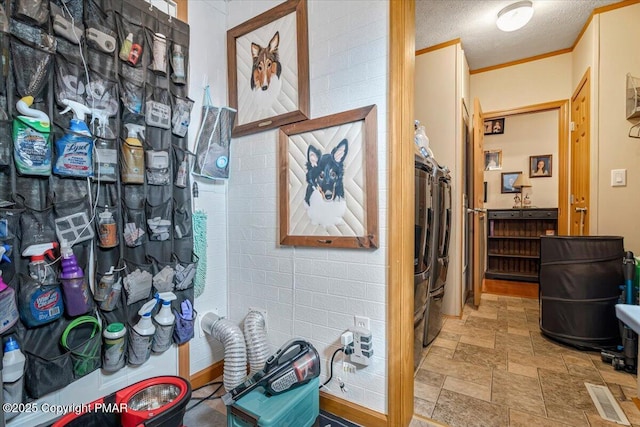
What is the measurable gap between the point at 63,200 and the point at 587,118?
13.1 feet

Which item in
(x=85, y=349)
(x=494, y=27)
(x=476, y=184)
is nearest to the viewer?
(x=85, y=349)

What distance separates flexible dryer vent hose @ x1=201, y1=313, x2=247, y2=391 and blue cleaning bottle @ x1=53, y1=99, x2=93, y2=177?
41.2 inches

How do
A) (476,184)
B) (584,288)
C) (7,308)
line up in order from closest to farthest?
(7,308) < (584,288) < (476,184)

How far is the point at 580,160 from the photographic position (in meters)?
3.06

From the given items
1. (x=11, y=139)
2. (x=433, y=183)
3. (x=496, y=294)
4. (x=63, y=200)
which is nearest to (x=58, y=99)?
(x=11, y=139)

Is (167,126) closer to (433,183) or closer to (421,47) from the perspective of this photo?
(433,183)

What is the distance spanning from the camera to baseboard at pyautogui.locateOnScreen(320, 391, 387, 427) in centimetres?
142

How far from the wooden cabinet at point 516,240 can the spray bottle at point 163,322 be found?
4.67 metres

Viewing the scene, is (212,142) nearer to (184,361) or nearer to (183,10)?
(183,10)

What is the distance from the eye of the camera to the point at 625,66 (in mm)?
2469

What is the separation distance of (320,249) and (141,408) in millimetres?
1015

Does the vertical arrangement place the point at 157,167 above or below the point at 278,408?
above

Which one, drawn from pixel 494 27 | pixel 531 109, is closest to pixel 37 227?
pixel 494 27

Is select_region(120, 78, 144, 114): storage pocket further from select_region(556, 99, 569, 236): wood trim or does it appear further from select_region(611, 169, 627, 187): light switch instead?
select_region(556, 99, 569, 236): wood trim
